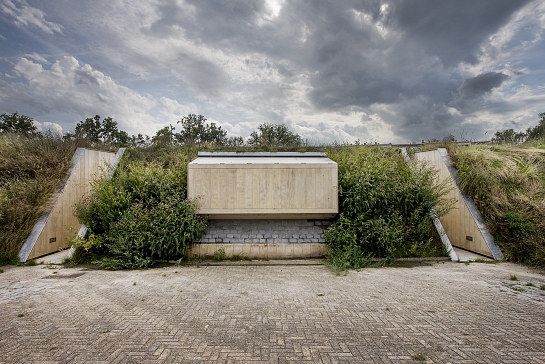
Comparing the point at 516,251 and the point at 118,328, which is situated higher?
the point at 516,251

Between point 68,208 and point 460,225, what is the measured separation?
38.8 ft

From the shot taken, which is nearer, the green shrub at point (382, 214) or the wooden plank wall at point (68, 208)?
the green shrub at point (382, 214)

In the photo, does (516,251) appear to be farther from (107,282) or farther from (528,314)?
(107,282)

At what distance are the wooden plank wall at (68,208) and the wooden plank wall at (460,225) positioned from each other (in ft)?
34.5

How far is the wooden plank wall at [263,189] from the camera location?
281 inches

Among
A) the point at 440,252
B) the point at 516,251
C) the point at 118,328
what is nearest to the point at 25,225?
the point at 118,328

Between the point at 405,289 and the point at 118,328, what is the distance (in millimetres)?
4652

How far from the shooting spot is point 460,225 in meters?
7.83


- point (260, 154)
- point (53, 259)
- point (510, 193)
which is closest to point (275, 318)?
point (260, 154)

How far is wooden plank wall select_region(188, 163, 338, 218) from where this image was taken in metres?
7.12

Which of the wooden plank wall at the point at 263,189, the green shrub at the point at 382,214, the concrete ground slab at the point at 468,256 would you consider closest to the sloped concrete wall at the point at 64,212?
the wooden plank wall at the point at 263,189

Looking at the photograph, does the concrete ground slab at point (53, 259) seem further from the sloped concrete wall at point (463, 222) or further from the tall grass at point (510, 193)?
the tall grass at point (510, 193)

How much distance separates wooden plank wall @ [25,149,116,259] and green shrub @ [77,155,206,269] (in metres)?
0.93

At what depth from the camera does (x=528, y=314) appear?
367 centimetres
